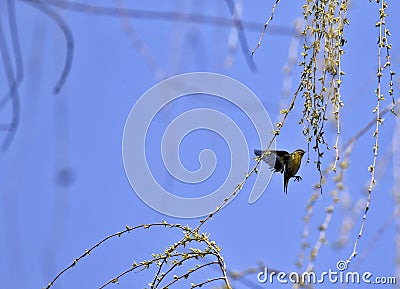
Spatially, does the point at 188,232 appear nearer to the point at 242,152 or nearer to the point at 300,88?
the point at 300,88

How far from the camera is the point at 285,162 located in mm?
1702

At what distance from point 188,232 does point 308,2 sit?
44cm

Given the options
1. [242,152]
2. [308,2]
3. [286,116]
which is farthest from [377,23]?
[242,152]

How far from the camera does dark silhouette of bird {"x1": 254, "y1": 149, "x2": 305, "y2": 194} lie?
5.37 ft

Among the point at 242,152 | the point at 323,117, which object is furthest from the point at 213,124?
the point at 323,117

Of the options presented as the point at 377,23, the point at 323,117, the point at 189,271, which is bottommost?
the point at 189,271

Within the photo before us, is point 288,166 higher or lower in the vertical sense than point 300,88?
higher

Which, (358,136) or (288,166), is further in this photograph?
(288,166)

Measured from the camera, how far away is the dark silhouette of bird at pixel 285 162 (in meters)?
1.64

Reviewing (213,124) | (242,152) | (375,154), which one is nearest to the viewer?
(375,154)

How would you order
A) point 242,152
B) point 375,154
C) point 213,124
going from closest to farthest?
point 375,154 → point 213,124 → point 242,152

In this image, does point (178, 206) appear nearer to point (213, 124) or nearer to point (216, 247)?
point (213, 124)

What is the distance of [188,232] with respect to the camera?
48.9 inches

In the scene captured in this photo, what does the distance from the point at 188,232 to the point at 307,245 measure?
208 mm
